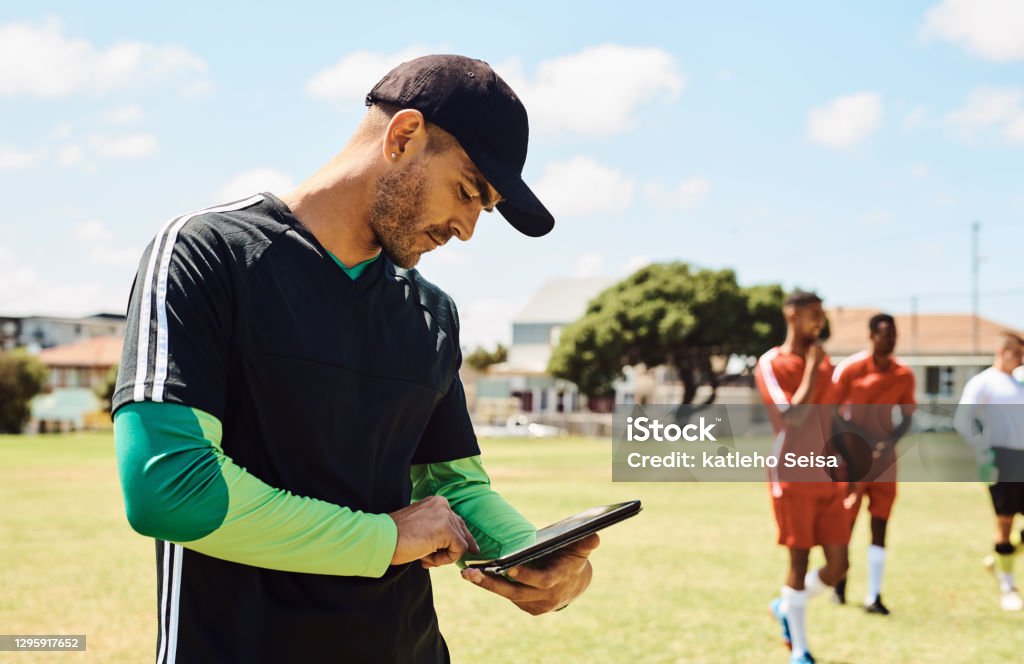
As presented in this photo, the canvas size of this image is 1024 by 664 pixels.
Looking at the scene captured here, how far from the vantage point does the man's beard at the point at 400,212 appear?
192 cm

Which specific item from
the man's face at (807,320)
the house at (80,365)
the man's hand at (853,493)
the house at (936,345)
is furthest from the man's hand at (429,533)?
the house at (80,365)

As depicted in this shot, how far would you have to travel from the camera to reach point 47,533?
12992mm

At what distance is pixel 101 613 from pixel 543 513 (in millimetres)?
8768

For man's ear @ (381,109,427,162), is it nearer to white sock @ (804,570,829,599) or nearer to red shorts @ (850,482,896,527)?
→ white sock @ (804,570,829,599)

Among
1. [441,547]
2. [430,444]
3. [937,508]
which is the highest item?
[430,444]

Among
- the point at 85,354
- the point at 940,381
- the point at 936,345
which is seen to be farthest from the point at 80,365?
the point at 936,345

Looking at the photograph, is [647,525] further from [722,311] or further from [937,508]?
[722,311]

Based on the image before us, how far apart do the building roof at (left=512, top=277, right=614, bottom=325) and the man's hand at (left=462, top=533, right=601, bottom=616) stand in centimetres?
7390

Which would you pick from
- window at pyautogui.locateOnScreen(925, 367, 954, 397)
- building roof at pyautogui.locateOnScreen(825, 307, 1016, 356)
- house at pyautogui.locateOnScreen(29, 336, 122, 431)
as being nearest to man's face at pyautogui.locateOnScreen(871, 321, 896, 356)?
building roof at pyautogui.locateOnScreen(825, 307, 1016, 356)

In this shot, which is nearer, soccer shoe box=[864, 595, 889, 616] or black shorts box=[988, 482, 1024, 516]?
soccer shoe box=[864, 595, 889, 616]

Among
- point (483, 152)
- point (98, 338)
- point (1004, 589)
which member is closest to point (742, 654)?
point (1004, 589)

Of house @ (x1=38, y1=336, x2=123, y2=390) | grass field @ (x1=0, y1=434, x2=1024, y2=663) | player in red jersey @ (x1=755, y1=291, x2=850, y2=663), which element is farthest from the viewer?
house @ (x1=38, y1=336, x2=123, y2=390)

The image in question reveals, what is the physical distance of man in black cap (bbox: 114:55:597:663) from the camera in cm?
158

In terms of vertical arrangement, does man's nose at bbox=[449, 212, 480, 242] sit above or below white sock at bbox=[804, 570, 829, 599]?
above
